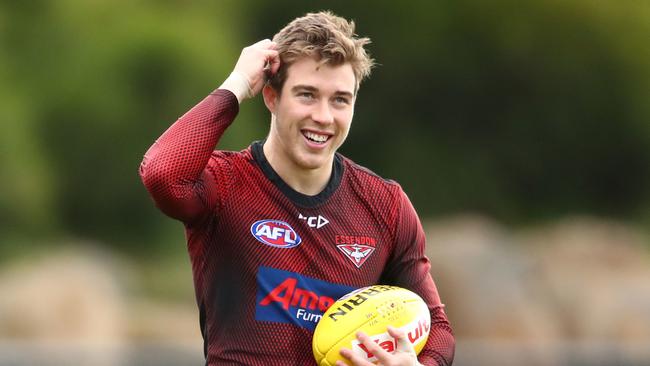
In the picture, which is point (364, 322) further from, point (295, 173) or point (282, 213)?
point (295, 173)

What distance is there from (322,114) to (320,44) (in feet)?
0.84

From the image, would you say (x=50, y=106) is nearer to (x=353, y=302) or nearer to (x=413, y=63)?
(x=413, y=63)

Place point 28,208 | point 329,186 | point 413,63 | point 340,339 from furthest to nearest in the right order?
point 413,63 → point 28,208 → point 329,186 → point 340,339

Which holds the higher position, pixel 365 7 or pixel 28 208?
pixel 365 7

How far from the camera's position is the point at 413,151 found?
1593cm

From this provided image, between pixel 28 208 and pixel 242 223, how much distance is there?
423 inches

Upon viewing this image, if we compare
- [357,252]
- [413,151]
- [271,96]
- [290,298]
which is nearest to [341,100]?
[271,96]

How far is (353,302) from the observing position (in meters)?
4.25

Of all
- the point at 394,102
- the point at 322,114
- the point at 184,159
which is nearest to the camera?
the point at 184,159

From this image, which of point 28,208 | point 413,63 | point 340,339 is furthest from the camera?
point 413,63

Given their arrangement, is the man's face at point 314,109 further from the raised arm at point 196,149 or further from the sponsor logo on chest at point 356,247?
the sponsor logo on chest at point 356,247

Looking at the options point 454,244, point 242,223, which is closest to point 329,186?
point 242,223

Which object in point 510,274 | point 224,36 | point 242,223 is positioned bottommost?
point 510,274

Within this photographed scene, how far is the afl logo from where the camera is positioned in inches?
170
